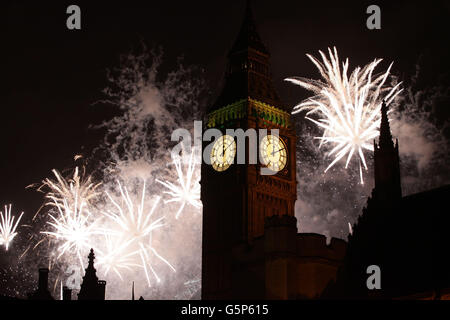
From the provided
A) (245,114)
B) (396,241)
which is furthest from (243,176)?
(396,241)

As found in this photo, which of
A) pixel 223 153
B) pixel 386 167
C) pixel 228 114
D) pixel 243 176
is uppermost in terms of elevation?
pixel 228 114

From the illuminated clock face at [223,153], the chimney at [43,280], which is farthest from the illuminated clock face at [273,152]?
the chimney at [43,280]

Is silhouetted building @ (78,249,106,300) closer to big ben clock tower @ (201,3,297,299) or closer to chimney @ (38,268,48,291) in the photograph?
chimney @ (38,268,48,291)

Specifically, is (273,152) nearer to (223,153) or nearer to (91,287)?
(223,153)

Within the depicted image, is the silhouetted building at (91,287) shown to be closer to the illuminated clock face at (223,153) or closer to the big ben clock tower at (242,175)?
the big ben clock tower at (242,175)
